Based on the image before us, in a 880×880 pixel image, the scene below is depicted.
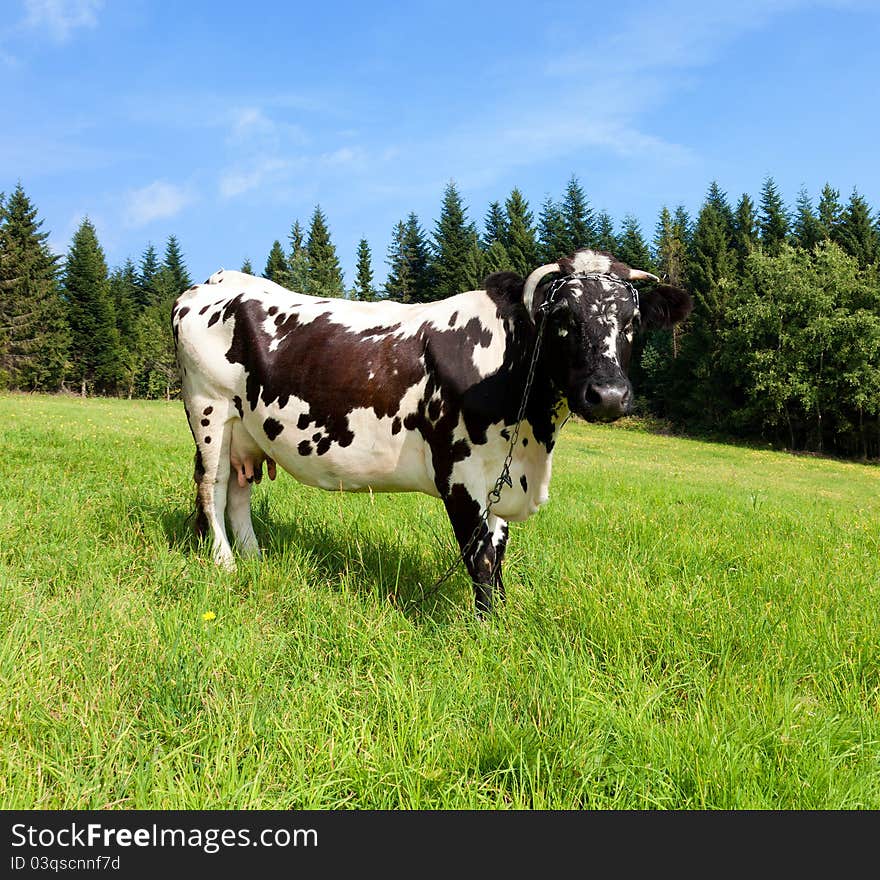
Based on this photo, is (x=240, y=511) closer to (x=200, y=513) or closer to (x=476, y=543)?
(x=200, y=513)

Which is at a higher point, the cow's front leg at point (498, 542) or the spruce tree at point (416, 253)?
the spruce tree at point (416, 253)

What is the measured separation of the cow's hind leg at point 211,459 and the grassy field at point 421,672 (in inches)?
14.3

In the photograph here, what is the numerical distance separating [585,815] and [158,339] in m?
68.1

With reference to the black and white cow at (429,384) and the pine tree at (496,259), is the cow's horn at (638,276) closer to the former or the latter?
the black and white cow at (429,384)

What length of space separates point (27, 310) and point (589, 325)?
2497 inches

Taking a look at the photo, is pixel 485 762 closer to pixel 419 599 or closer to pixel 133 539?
pixel 419 599

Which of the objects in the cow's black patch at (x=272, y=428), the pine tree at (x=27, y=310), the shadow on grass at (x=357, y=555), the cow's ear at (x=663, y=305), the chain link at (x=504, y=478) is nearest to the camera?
the chain link at (x=504, y=478)

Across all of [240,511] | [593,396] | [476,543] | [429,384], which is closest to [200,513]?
[240,511]

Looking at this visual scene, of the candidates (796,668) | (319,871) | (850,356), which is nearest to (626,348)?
(796,668)

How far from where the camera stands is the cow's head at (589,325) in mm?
3488

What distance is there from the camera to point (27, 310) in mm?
55250

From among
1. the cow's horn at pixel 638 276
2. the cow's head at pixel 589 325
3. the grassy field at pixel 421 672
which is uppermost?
the cow's horn at pixel 638 276

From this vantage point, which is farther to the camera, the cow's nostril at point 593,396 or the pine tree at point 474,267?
the pine tree at point 474,267

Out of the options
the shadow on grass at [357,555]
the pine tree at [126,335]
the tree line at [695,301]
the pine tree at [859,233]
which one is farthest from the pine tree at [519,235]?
the shadow on grass at [357,555]
